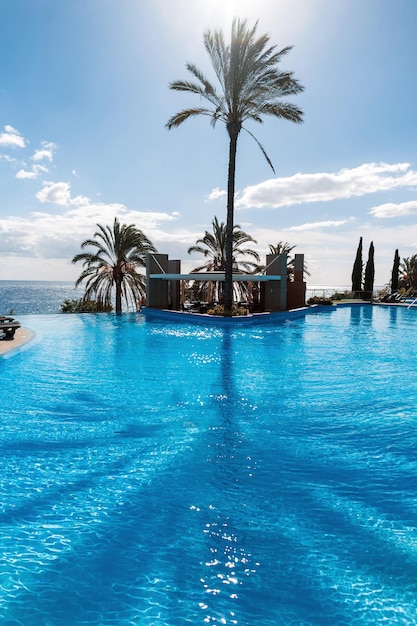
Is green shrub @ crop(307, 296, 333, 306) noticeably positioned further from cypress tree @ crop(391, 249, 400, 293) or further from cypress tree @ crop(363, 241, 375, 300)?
cypress tree @ crop(391, 249, 400, 293)

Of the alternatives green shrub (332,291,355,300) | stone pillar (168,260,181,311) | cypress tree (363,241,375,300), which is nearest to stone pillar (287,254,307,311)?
stone pillar (168,260,181,311)

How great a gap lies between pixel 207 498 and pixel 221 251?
26115mm

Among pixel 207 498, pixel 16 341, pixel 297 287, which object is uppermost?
pixel 297 287

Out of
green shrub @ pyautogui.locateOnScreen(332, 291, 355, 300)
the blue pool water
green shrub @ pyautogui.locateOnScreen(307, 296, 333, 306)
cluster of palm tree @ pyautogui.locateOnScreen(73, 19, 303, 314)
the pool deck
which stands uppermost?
cluster of palm tree @ pyautogui.locateOnScreen(73, 19, 303, 314)

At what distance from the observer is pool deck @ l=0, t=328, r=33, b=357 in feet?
38.2

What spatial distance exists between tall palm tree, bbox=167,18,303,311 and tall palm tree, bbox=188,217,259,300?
8992 millimetres

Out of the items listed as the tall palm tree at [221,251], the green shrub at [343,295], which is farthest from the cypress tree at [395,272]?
the tall palm tree at [221,251]

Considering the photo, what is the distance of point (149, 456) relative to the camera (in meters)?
5.46

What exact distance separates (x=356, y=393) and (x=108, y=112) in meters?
15.7

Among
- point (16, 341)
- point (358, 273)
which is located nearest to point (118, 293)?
point (16, 341)

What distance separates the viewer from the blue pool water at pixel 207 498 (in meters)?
3.01

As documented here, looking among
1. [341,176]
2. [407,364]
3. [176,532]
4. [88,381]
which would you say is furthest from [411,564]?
[341,176]

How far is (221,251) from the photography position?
29.6 metres

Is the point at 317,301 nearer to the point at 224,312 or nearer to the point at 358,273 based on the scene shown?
the point at 224,312
